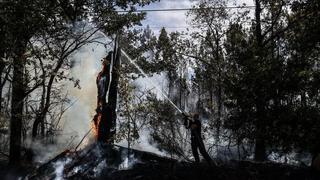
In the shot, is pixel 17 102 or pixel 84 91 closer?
pixel 17 102

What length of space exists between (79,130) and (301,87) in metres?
15.6

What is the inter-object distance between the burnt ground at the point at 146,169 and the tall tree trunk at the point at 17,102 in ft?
12.8

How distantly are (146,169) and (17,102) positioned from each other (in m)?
8.81

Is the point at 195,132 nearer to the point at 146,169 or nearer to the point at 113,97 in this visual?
the point at 113,97

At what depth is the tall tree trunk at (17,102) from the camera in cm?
1556

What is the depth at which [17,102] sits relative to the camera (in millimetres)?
18812

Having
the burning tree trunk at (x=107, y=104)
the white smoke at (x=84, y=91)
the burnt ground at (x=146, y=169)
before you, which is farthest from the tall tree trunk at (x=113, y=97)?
the white smoke at (x=84, y=91)

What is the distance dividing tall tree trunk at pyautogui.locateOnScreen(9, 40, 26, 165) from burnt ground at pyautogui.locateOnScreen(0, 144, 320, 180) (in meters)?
3.90

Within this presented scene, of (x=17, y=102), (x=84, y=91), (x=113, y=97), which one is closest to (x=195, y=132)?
(x=113, y=97)

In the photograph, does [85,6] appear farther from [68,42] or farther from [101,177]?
[101,177]

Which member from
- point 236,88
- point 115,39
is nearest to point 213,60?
point 115,39

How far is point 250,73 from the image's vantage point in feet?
53.6

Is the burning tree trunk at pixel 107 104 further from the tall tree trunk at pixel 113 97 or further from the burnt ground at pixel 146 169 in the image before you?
the burnt ground at pixel 146 169

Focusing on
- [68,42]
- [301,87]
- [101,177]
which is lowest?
[101,177]
